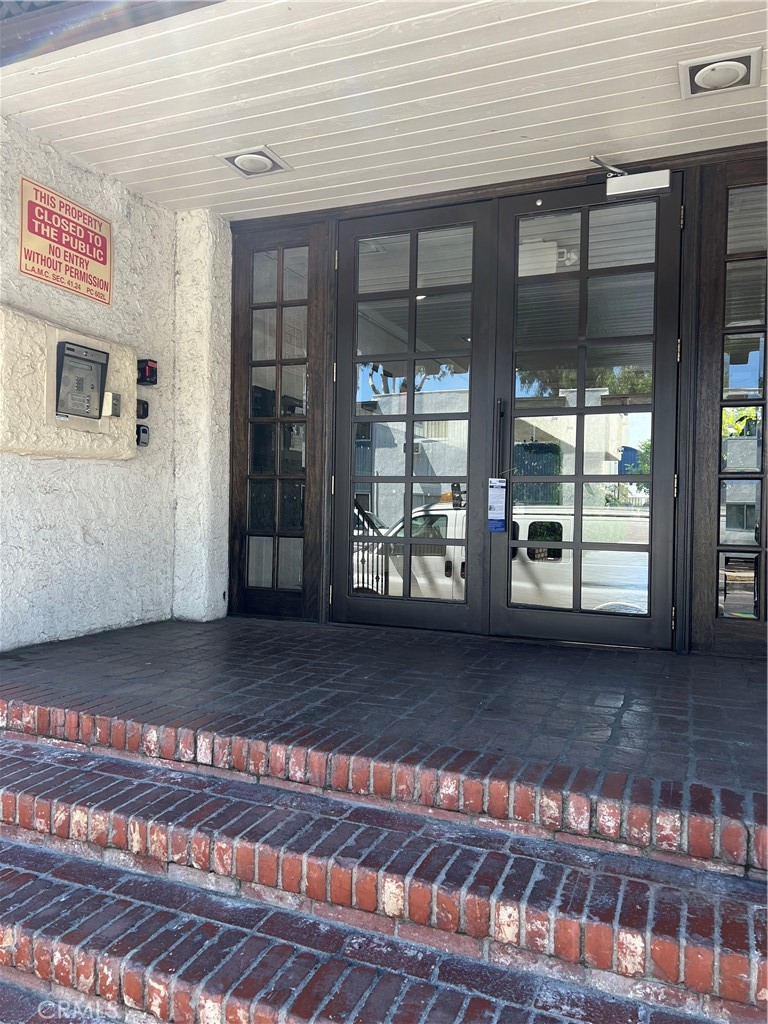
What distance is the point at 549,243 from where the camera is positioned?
4.22 m

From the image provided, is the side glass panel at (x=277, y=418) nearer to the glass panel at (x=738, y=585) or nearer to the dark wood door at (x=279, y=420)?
the dark wood door at (x=279, y=420)

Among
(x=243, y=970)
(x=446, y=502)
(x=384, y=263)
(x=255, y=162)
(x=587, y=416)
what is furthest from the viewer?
(x=384, y=263)

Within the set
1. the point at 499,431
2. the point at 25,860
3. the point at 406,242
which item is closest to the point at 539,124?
the point at 406,242

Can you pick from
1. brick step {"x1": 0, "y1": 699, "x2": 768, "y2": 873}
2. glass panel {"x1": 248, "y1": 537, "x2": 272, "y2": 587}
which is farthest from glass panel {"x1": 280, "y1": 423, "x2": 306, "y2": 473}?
brick step {"x1": 0, "y1": 699, "x2": 768, "y2": 873}

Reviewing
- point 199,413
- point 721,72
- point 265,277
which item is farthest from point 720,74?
point 199,413

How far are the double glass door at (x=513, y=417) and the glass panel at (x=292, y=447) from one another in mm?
298

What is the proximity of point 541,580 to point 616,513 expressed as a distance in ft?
1.91

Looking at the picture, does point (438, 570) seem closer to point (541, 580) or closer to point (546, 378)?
point (541, 580)

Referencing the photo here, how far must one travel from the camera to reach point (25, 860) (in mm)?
2307

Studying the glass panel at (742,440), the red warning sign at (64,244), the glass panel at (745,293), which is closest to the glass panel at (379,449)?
the red warning sign at (64,244)

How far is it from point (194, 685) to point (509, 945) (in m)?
1.84

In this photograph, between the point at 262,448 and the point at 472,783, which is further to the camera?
the point at 262,448

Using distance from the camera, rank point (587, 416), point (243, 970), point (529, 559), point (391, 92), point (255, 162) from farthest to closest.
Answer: point (529, 559) → point (587, 416) → point (255, 162) → point (391, 92) → point (243, 970)

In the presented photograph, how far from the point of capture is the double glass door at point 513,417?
4016 millimetres
